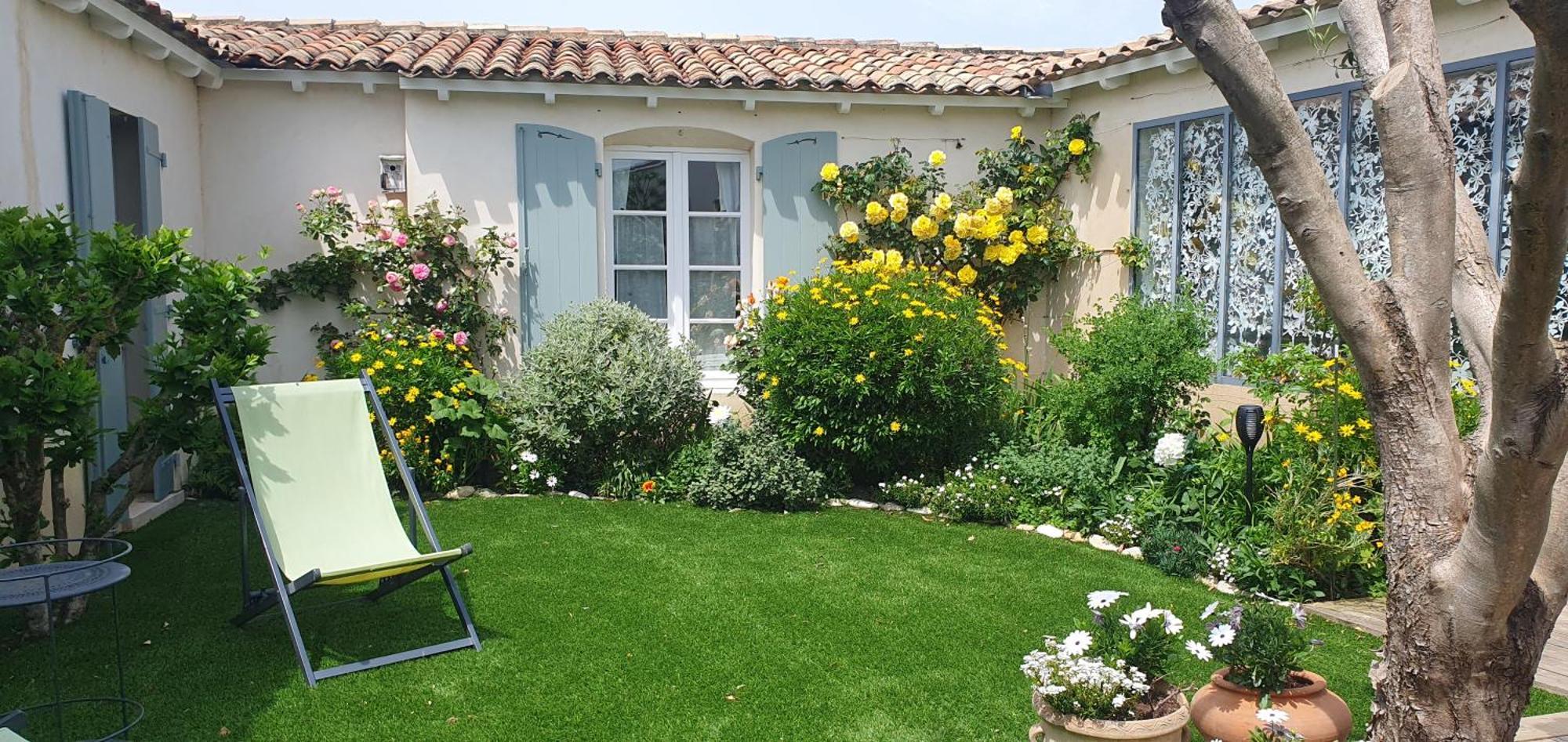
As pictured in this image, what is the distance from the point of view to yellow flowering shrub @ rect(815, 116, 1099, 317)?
962 centimetres

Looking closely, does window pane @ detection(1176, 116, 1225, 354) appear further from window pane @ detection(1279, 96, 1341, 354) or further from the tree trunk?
the tree trunk

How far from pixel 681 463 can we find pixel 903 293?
6.86 ft

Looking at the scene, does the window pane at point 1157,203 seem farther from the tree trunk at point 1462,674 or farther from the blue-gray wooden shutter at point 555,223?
the tree trunk at point 1462,674

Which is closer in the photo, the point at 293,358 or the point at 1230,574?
the point at 1230,574

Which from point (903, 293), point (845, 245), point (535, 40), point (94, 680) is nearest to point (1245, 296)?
point (903, 293)

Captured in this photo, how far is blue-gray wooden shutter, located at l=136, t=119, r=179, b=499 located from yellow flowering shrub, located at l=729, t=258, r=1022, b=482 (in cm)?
415

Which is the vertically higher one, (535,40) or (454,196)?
(535,40)

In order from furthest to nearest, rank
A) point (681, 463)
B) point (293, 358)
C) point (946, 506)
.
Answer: point (293, 358), point (681, 463), point (946, 506)

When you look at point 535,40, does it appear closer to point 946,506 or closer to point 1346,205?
point 946,506

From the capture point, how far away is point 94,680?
4.69 meters

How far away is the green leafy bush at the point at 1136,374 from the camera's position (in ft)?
24.7

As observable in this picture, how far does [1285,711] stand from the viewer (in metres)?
3.65

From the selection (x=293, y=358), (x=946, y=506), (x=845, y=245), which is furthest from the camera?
(x=845, y=245)

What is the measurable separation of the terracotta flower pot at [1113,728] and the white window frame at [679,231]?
634cm
